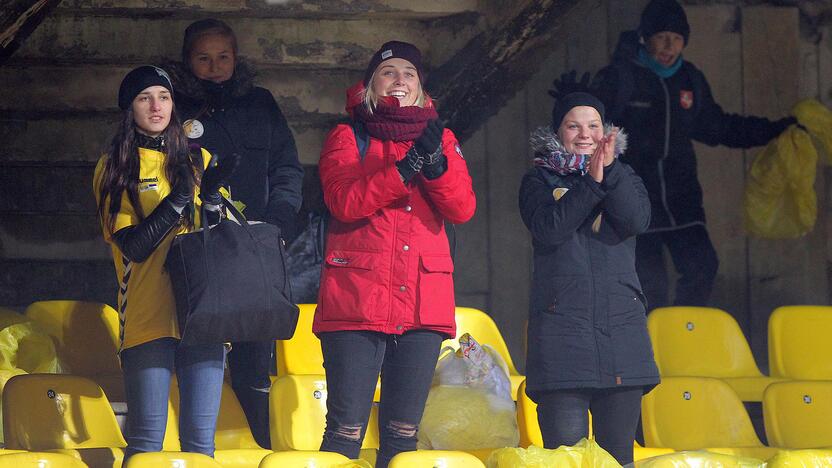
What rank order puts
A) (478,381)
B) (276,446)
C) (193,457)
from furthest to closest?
(478,381) < (276,446) < (193,457)

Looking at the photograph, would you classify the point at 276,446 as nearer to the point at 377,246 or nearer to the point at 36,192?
the point at 377,246

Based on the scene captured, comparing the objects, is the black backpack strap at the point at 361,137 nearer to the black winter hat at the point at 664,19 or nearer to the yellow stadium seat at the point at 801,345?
the yellow stadium seat at the point at 801,345

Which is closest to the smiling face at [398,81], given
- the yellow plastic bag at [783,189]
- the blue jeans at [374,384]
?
the blue jeans at [374,384]

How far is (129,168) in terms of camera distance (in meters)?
4.34

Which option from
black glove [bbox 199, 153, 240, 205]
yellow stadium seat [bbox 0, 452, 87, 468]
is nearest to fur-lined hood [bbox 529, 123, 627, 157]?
black glove [bbox 199, 153, 240, 205]

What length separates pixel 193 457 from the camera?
3662mm

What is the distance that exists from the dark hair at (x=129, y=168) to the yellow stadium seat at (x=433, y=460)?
111 cm

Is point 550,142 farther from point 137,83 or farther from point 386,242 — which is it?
point 137,83

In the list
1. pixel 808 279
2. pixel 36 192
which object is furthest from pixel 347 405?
pixel 808 279

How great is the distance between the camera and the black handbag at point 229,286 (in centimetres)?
410

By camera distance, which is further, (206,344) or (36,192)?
(36,192)

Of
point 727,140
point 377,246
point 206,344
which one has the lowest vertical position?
point 206,344

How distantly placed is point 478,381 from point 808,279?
3.01 metres

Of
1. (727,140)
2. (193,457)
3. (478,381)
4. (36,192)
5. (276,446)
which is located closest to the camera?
(193,457)
